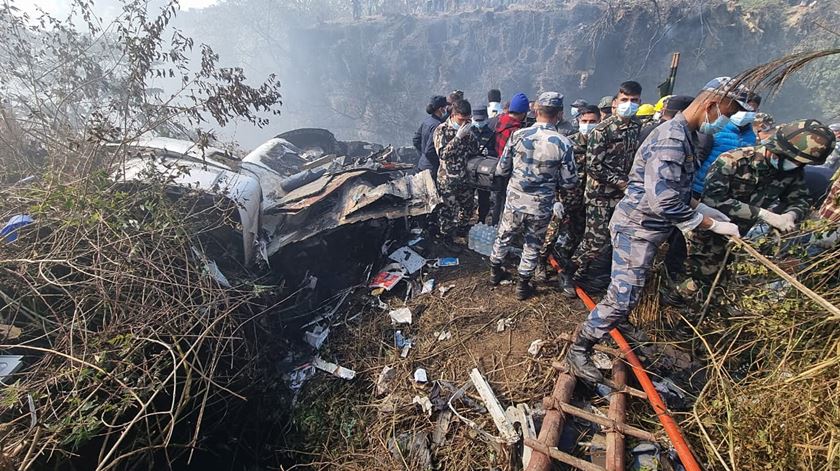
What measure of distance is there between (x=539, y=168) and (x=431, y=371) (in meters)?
1.94

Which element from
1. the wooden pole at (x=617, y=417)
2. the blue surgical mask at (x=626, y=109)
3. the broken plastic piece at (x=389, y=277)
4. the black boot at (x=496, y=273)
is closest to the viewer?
the wooden pole at (x=617, y=417)

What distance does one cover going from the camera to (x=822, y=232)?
1.69 metres

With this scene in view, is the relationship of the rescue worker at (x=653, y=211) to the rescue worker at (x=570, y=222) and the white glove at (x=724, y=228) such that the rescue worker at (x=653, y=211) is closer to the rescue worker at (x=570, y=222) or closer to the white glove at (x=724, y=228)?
the white glove at (x=724, y=228)

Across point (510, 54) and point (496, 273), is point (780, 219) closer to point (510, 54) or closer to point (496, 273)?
point (496, 273)

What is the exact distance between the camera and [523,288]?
11.6 feet

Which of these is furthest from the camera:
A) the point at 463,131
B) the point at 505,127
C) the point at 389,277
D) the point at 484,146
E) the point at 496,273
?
the point at 484,146

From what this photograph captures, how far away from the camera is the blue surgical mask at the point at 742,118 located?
3131 mm

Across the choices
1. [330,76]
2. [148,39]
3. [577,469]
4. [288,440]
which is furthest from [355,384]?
[330,76]

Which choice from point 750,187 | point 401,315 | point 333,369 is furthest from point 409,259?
point 750,187

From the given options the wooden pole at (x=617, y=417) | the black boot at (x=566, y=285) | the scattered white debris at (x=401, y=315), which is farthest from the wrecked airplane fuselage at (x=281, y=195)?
the wooden pole at (x=617, y=417)

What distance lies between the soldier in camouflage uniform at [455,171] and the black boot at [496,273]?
887 mm

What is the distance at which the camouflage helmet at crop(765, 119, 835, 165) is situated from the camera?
228 cm

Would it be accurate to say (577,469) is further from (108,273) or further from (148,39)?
(148,39)

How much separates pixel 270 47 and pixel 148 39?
17.9 metres
